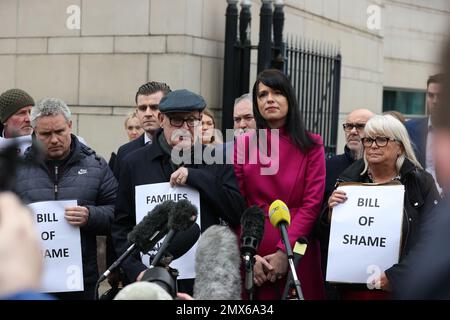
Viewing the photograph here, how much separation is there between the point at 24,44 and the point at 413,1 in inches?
516

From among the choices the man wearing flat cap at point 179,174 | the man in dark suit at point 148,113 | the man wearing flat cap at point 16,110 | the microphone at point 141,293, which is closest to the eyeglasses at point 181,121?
the man wearing flat cap at point 179,174

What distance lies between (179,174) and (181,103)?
1.48ft

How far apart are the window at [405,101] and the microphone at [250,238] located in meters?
18.1

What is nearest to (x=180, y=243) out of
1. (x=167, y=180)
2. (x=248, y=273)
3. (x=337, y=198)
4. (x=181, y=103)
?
(x=248, y=273)

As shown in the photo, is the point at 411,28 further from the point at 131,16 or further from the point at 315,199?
the point at 315,199

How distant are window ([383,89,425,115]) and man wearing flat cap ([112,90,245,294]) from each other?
55.6 ft

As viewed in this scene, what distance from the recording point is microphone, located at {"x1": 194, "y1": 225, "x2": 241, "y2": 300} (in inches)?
140

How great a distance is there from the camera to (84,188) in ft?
19.9

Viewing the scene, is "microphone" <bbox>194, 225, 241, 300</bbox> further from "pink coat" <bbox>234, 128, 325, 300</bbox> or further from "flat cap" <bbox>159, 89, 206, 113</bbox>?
"pink coat" <bbox>234, 128, 325, 300</bbox>

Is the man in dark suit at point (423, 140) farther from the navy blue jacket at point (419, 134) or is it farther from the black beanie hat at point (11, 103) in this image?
the black beanie hat at point (11, 103)

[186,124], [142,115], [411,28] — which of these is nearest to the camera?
[186,124]

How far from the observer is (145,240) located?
157 inches

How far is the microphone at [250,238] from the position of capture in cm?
436

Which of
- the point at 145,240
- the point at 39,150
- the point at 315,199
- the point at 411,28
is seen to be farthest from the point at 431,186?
the point at 411,28
